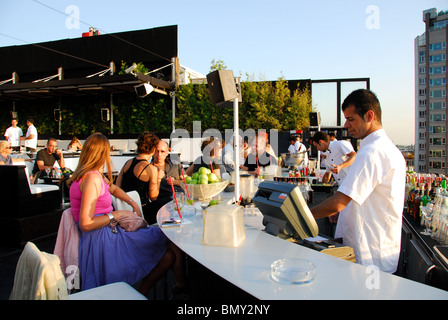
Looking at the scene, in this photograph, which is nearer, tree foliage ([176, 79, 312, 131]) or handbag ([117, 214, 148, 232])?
handbag ([117, 214, 148, 232])

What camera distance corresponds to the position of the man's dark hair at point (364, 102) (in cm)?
174

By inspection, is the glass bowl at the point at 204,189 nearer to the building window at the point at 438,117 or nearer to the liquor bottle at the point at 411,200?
the liquor bottle at the point at 411,200

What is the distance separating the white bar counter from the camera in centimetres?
111

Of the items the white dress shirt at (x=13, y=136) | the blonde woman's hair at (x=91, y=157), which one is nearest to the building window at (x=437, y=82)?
the white dress shirt at (x=13, y=136)

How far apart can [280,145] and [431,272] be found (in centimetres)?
1261

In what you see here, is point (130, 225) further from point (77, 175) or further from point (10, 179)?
point (10, 179)

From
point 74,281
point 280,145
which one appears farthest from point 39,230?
point 280,145

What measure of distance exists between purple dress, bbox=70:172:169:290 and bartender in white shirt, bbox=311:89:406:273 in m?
1.31

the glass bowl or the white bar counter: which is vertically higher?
the glass bowl

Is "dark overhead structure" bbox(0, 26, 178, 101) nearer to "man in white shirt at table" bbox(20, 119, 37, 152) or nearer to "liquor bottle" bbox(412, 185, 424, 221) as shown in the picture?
"man in white shirt at table" bbox(20, 119, 37, 152)

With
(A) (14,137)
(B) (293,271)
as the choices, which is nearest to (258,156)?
(B) (293,271)

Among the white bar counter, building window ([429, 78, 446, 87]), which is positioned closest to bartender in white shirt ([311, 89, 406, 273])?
the white bar counter
